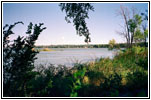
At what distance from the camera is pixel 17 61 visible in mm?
4234

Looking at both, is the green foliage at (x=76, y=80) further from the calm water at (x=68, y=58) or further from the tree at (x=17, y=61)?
the calm water at (x=68, y=58)

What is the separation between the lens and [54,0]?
413 cm

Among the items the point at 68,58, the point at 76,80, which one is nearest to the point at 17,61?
the point at 76,80

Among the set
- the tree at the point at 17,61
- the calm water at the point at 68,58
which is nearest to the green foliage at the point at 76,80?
the tree at the point at 17,61

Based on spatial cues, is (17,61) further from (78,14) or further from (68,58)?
(68,58)

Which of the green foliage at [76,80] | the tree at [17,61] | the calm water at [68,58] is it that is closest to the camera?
the green foliage at [76,80]

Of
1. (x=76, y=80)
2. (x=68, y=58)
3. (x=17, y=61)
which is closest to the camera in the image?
(x=76, y=80)

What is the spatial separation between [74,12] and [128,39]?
59.9 feet

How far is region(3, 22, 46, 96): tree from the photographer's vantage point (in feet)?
13.6

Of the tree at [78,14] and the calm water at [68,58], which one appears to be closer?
the tree at [78,14]

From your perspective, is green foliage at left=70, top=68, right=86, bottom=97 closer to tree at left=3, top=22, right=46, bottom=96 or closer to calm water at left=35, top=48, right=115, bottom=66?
tree at left=3, top=22, right=46, bottom=96

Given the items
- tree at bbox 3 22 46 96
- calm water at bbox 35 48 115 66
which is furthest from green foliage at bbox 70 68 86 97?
calm water at bbox 35 48 115 66

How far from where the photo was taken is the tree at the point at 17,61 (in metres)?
4.15

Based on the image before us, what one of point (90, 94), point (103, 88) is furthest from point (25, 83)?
point (103, 88)
